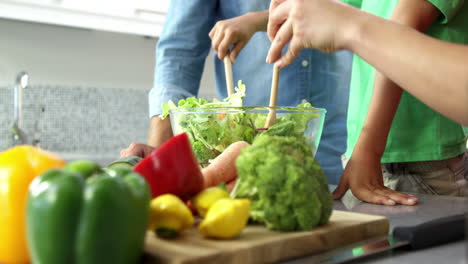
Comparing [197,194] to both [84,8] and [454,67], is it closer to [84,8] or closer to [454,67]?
[454,67]

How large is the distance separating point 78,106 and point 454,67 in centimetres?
284

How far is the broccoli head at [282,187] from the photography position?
2.08 ft

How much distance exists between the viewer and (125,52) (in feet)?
11.4

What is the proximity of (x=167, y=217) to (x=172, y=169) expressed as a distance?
0.13m

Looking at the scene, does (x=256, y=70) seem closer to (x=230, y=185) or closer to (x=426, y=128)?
(x=426, y=128)

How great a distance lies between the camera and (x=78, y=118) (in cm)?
330

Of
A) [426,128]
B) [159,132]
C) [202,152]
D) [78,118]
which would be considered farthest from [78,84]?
[426,128]

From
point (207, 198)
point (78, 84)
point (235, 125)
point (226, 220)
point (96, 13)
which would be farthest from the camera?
point (78, 84)

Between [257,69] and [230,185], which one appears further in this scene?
[257,69]

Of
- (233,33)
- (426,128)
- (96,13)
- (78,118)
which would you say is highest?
(96,13)

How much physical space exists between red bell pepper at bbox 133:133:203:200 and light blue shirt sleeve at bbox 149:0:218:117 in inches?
45.3

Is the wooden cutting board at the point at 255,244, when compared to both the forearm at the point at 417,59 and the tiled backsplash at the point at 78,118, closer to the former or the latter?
the forearm at the point at 417,59

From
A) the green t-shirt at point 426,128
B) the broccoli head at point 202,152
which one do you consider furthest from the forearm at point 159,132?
the green t-shirt at point 426,128

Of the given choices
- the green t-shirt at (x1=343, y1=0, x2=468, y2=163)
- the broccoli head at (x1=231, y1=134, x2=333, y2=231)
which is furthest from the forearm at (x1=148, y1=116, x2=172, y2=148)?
the broccoli head at (x1=231, y1=134, x2=333, y2=231)
